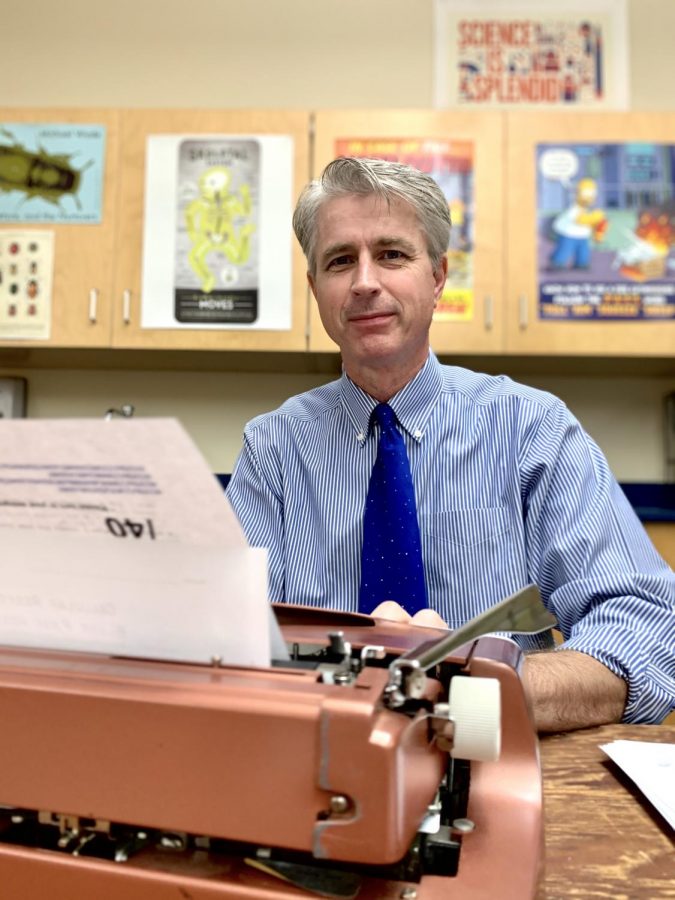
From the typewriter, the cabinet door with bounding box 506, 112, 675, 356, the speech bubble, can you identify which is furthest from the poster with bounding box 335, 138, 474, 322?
Result: the typewriter

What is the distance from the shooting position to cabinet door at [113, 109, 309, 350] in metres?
2.22

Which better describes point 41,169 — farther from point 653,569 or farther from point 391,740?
point 391,740

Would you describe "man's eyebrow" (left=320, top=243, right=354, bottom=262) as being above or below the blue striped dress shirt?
above

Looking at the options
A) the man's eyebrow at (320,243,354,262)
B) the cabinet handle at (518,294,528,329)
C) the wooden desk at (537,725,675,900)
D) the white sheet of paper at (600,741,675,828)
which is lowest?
the wooden desk at (537,725,675,900)

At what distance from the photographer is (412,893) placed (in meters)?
0.37

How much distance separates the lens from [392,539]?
1071mm

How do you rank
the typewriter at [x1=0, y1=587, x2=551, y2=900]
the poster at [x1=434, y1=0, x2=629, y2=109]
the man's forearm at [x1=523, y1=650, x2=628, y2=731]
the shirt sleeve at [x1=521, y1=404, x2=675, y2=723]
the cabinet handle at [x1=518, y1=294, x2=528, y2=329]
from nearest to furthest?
the typewriter at [x1=0, y1=587, x2=551, y2=900] < the man's forearm at [x1=523, y1=650, x2=628, y2=731] < the shirt sleeve at [x1=521, y1=404, x2=675, y2=723] < the cabinet handle at [x1=518, y1=294, x2=528, y2=329] < the poster at [x1=434, y1=0, x2=629, y2=109]

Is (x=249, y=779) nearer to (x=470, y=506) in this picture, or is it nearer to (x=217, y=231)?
(x=470, y=506)

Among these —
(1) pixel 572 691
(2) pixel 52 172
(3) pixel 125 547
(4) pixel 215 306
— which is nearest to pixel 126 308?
(4) pixel 215 306

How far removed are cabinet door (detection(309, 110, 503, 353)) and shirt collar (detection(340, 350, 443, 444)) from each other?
0.97 m

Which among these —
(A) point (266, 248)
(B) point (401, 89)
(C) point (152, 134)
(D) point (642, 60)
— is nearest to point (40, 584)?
(A) point (266, 248)

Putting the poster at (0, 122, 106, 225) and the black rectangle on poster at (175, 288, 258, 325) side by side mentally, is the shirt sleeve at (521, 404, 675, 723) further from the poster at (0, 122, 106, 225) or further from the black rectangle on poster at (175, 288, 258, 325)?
the poster at (0, 122, 106, 225)

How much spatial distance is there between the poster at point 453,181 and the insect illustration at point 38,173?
2.72 ft

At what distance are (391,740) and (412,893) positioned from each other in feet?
0.29
